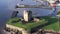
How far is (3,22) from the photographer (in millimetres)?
14422

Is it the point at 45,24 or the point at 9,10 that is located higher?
the point at 45,24

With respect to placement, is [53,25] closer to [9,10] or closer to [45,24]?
[45,24]

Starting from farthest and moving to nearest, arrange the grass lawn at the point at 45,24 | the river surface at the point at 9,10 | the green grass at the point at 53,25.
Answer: the river surface at the point at 9,10
the green grass at the point at 53,25
the grass lawn at the point at 45,24

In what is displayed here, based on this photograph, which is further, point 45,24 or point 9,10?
point 9,10

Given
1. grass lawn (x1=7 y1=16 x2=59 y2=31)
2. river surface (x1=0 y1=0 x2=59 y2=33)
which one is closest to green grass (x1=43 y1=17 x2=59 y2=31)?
grass lawn (x1=7 y1=16 x2=59 y2=31)

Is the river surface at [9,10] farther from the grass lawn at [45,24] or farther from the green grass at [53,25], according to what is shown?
the green grass at [53,25]

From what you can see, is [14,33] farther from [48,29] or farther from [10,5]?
[10,5]

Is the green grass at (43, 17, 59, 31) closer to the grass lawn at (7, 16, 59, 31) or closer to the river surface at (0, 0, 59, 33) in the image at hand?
the grass lawn at (7, 16, 59, 31)

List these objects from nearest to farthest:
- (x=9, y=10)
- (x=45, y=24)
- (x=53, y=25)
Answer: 1. (x=53, y=25)
2. (x=45, y=24)
3. (x=9, y=10)

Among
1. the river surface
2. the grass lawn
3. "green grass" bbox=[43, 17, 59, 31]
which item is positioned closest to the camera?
the grass lawn

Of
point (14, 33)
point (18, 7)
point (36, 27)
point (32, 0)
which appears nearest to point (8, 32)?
point (14, 33)

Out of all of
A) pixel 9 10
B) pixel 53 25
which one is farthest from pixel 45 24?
pixel 9 10

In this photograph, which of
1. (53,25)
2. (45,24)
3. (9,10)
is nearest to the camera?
(53,25)

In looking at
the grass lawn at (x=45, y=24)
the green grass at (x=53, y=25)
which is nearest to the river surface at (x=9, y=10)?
the grass lawn at (x=45, y=24)
